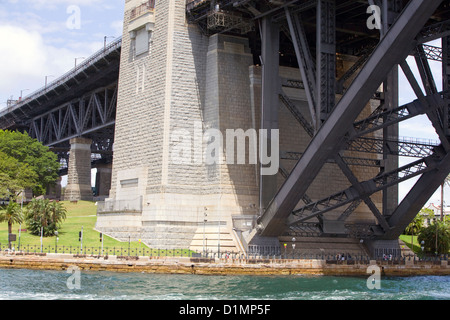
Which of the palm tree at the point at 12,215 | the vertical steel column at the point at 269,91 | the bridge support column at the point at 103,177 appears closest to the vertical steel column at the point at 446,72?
the vertical steel column at the point at 269,91

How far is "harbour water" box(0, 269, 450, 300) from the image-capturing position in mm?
37594

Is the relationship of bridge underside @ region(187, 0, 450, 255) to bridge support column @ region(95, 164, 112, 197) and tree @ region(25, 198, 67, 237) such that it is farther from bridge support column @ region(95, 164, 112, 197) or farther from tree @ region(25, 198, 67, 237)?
bridge support column @ region(95, 164, 112, 197)

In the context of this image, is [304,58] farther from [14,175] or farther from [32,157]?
[32,157]

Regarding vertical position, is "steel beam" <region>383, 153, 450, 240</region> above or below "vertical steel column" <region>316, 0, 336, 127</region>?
below

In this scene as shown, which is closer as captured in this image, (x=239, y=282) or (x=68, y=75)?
(x=239, y=282)

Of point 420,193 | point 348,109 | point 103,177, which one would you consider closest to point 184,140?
point 348,109

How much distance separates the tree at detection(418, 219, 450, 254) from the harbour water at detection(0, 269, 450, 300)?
1845cm

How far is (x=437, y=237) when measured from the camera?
69.1m

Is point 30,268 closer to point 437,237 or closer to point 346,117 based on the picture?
point 346,117

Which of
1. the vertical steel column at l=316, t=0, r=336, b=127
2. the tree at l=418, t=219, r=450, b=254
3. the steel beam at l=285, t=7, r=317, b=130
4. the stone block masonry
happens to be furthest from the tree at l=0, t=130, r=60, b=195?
the vertical steel column at l=316, t=0, r=336, b=127

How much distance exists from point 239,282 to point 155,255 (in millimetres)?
11594
